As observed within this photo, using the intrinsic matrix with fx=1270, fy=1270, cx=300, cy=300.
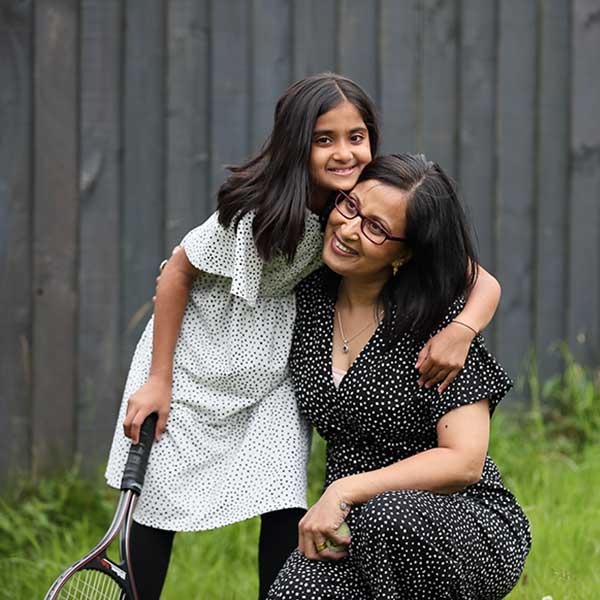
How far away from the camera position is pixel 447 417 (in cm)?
A: 285

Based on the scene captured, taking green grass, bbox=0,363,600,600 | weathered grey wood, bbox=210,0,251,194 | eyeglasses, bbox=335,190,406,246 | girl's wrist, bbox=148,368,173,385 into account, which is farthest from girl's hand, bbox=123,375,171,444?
weathered grey wood, bbox=210,0,251,194

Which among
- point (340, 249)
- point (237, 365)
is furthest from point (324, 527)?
A: point (340, 249)

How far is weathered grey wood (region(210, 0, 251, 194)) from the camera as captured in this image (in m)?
4.40

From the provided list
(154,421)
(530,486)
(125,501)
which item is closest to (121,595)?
(125,501)

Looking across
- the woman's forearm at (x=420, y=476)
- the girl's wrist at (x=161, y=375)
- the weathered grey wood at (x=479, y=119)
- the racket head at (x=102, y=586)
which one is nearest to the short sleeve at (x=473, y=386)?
the woman's forearm at (x=420, y=476)

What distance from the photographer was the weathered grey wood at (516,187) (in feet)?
15.0

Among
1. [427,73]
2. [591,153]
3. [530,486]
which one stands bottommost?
[530,486]

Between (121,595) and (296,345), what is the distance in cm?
72

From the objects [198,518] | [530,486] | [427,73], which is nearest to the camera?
[198,518]

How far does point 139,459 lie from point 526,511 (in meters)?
1.47

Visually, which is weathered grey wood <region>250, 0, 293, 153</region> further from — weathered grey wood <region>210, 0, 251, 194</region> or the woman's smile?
the woman's smile

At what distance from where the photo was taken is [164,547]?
124 inches

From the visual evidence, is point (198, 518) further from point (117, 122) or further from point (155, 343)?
point (117, 122)

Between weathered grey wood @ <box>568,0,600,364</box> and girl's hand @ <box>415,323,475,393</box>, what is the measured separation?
1.89 metres
